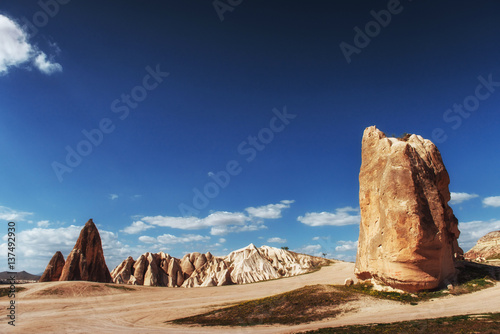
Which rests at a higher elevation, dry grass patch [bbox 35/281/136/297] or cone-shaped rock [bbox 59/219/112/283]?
cone-shaped rock [bbox 59/219/112/283]

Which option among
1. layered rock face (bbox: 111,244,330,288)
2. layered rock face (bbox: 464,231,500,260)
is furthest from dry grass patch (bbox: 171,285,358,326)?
layered rock face (bbox: 464,231,500,260)

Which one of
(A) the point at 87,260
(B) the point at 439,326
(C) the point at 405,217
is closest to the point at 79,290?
(A) the point at 87,260

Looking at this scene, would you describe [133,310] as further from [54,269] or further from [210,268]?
[210,268]

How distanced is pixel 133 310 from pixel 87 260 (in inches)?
1059

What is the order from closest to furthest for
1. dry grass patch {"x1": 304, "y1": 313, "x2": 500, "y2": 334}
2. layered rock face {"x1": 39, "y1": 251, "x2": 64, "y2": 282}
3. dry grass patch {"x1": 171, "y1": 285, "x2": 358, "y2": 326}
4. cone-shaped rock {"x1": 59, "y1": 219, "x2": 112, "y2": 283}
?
1. dry grass patch {"x1": 304, "y1": 313, "x2": 500, "y2": 334}
2. dry grass patch {"x1": 171, "y1": 285, "x2": 358, "y2": 326}
3. cone-shaped rock {"x1": 59, "y1": 219, "x2": 112, "y2": 283}
4. layered rock face {"x1": 39, "y1": 251, "x2": 64, "y2": 282}

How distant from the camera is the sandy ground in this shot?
65.5 ft

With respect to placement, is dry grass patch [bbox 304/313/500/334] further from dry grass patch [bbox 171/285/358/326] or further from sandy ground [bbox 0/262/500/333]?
dry grass patch [bbox 171/285/358/326]

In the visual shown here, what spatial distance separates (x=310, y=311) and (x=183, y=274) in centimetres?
5703

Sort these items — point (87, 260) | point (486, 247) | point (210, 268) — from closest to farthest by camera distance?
point (87, 260) < point (486, 247) < point (210, 268)

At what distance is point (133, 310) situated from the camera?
31.9m

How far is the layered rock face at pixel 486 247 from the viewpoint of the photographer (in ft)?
196

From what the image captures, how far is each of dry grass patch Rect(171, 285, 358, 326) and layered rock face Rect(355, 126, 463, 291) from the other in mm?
4500

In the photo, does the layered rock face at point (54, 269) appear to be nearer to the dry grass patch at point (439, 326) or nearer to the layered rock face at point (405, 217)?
the layered rock face at point (405, 217)

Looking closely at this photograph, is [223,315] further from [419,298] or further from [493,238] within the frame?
[493,238]
